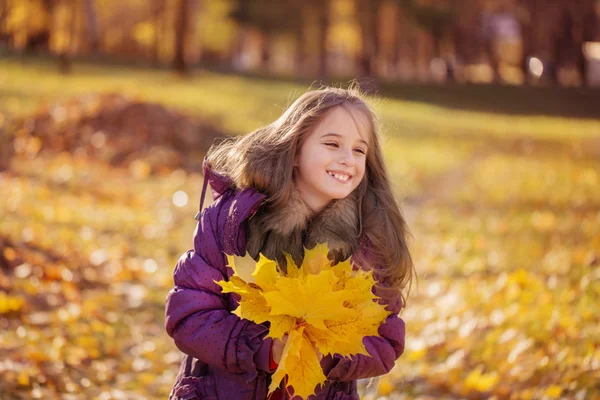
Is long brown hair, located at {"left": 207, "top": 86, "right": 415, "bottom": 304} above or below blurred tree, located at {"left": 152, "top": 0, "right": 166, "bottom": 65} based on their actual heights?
below

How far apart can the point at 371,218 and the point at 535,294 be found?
11.4ft

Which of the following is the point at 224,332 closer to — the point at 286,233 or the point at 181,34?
the point at 286,233

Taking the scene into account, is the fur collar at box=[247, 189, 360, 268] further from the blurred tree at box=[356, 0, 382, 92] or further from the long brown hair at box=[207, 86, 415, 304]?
the blurred tree at box=[356, 0, 382, 92]

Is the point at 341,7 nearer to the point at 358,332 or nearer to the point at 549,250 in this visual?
the point at 549,250

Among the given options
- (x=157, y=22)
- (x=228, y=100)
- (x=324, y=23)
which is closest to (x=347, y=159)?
(x=228, y=100)

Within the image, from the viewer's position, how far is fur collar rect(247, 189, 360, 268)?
8.89ft

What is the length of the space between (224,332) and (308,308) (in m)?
0.37

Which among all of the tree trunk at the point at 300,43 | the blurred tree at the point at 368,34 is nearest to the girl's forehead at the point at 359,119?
the blurred tree at the point at 368,34

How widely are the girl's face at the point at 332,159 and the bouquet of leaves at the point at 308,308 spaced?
0.35m

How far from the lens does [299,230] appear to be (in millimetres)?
2748

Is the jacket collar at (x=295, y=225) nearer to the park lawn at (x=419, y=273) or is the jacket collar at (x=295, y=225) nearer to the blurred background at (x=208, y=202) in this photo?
the blurred background at (x=208, y=202)

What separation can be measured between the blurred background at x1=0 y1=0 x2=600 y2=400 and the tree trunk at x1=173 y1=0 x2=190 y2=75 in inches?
2.1

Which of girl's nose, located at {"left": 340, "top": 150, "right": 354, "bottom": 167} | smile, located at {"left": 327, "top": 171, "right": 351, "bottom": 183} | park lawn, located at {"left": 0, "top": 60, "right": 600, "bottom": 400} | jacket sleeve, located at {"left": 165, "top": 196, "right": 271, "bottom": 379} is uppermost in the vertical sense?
girl's nose, located at {"left": 340, "top": 150, "right": 354, "bottom": 167}

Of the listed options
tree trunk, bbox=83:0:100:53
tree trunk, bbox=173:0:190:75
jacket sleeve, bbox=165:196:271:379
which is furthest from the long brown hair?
tree trunk, bbox=83:0:100:53
